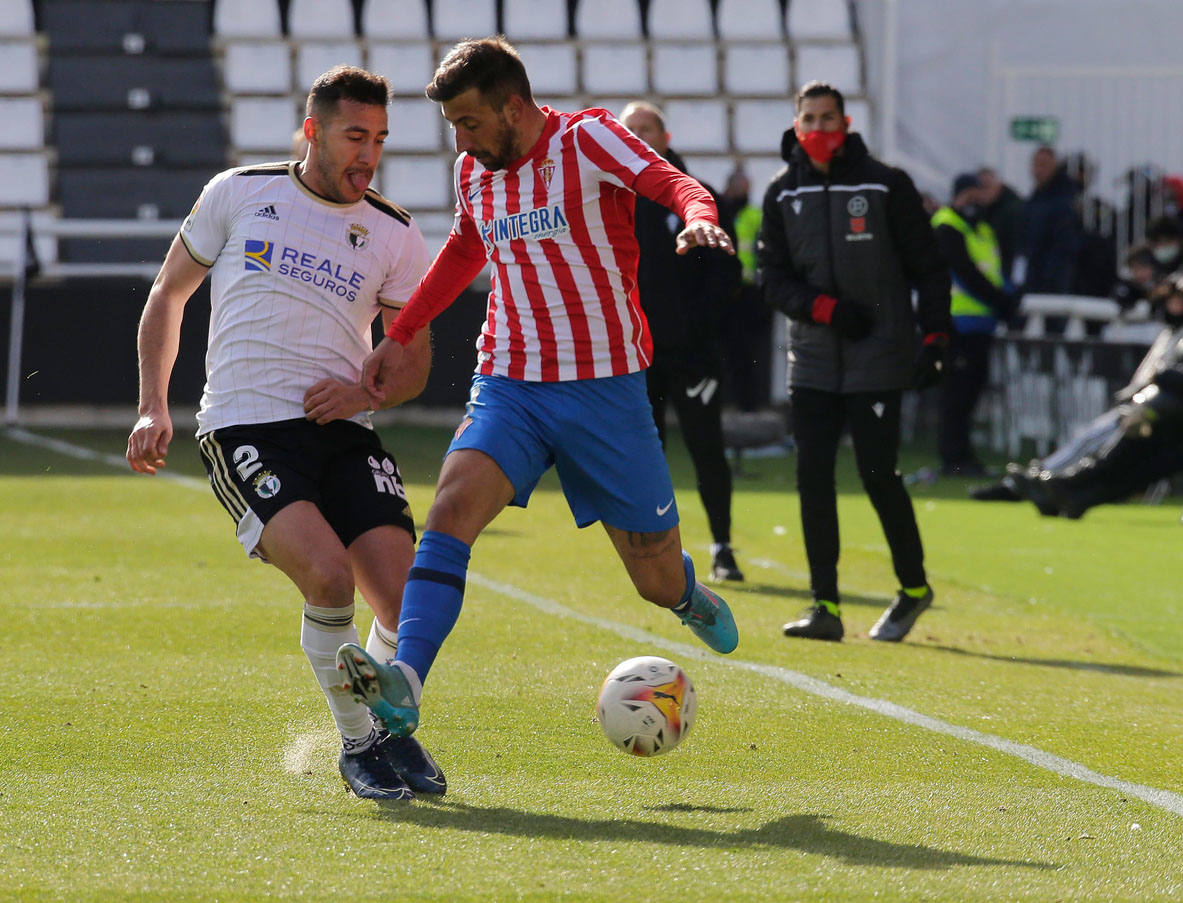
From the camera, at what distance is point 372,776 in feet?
14.9

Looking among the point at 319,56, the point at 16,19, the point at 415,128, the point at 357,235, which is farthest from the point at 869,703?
the point at 16,19

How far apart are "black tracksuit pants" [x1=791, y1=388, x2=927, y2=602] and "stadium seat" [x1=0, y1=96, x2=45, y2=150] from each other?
1564cm

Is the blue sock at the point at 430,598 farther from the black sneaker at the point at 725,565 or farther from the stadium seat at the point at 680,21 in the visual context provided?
the stadium seat at the point at 680,21

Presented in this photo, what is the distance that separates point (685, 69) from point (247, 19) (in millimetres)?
5487

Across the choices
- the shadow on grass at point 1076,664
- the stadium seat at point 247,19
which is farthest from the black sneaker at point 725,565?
the stadium seat at point 247,19

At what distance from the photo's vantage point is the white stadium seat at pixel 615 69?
21.8 meters

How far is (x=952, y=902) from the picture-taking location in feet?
12.0

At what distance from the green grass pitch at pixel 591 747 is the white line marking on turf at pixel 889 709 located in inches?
0.7

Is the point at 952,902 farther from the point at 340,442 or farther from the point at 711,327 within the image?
the point at 711,327

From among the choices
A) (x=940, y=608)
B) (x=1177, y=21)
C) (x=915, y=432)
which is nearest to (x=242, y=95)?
(x=915, y=432)

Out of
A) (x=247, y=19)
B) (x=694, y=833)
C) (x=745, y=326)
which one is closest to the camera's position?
(x=694, y=833)

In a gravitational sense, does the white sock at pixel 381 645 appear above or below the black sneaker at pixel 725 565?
above

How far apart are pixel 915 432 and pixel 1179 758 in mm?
12878

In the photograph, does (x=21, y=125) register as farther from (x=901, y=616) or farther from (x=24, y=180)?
(x=901, y=616)
